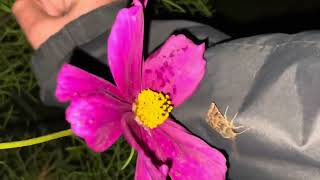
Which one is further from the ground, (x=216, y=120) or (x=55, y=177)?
(x=216, y=120)

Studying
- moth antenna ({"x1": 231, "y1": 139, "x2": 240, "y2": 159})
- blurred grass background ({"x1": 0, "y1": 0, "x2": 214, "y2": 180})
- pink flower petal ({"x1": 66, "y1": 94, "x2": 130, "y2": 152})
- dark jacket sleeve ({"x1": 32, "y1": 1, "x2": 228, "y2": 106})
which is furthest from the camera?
blurred grass background ({"x1": 0, "y1": 0, "x2": 214, "y2": 180})

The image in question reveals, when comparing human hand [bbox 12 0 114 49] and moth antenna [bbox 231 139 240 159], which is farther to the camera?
human hand [bbox 12 0 114 49]

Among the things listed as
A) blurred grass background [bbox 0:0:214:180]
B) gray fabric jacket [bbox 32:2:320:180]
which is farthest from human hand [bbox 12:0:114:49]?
blurred grass background [bbox 0:0:214:180]

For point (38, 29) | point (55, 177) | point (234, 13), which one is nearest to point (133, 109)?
point (38, 29)

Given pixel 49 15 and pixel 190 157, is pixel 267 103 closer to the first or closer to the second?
pixel 190 157

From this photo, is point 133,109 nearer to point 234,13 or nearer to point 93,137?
point 93,137

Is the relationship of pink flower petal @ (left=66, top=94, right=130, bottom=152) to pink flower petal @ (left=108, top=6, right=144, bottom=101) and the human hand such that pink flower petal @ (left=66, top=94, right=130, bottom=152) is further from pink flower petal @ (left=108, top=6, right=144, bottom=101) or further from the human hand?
the human hand

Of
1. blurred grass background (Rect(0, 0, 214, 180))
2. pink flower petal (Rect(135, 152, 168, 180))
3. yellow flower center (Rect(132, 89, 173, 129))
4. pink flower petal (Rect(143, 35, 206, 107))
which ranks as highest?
pink flower petal (Rect(143, 35, 206, 107))

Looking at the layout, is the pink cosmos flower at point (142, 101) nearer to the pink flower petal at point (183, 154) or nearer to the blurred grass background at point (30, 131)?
the pink flower petal at point (183, 154)
